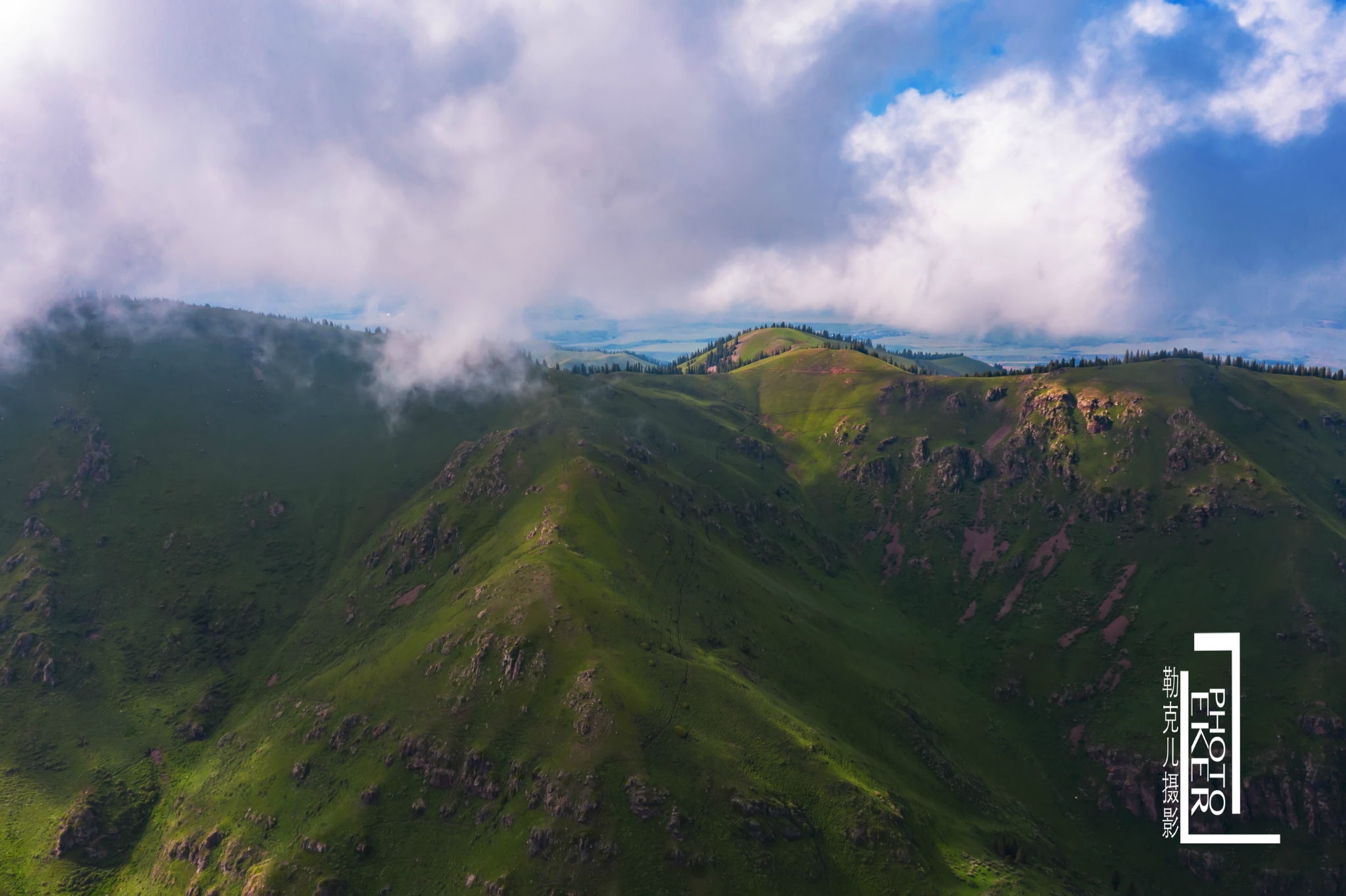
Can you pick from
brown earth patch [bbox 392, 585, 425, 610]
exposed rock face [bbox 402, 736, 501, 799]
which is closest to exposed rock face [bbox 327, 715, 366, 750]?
exposed rock face [bbox 402, 736, 501, 799]

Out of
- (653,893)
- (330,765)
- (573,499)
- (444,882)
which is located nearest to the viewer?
(653,893)

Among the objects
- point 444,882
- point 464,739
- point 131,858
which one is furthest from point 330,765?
point 131,858

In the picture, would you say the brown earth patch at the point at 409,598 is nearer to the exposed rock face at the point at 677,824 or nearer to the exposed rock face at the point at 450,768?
the exposed rock face at the point at 450,768

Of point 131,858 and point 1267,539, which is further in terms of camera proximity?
point 1267,539

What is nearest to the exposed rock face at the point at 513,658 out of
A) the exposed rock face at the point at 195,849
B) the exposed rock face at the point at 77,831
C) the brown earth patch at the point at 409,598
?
the brown earth patch at the point at 409,598

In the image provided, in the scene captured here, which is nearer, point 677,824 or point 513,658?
point 677,824

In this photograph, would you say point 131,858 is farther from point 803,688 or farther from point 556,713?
point 803,688

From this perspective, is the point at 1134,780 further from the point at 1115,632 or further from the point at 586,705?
the point at 586,705

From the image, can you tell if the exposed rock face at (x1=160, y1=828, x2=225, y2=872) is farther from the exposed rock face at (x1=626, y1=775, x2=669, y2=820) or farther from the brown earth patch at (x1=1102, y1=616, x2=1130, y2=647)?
the brown earth patch at (x1=1102, y1=616, x2=1130, y2=647)

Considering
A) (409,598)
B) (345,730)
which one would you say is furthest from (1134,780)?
(409,598)

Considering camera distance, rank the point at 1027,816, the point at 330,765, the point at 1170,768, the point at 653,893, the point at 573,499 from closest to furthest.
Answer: the point at 653,893, the point at 330,765, the point at 1027,816, the point at 1170,768, the point at 573,499
